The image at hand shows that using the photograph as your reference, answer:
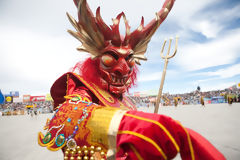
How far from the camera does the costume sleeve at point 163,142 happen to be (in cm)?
61

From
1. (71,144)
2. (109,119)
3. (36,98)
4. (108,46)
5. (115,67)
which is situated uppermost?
(108,46)

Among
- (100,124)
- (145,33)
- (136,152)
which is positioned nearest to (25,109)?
(145,33)

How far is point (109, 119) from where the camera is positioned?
785 mm

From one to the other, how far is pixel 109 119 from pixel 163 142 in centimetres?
29

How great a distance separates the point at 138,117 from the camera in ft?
2.25

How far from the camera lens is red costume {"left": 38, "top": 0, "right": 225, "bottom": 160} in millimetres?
626

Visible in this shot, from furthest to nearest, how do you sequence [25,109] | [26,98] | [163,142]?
[26,98] < [25,109] < [163,142]

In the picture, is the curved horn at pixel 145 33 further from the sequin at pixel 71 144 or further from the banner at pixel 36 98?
the banner at pixel 36 98

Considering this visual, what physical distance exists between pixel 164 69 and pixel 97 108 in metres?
1.41

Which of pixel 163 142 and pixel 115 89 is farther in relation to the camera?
pixel 115 89

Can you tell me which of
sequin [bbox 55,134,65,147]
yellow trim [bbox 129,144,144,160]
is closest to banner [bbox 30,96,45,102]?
sequin [bbox 55,134,65,147]

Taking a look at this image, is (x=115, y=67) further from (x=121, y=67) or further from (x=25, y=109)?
(x=25, y=109)

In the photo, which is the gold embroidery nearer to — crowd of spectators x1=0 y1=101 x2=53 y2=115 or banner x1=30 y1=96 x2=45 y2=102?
crowd of spectators x1=0 y1=101 x2=53 y2=115

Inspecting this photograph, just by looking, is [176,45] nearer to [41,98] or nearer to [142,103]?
[142,103]
